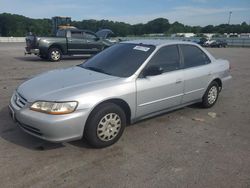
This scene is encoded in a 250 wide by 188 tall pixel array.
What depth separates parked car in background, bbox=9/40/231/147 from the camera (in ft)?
10.6

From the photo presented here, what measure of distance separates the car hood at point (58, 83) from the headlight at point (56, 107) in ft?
0.29

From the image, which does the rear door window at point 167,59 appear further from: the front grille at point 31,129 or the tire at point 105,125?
the front grille at point 31,129

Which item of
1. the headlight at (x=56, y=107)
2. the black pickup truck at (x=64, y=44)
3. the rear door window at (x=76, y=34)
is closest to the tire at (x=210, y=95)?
the headlight at (x=56, y=107)

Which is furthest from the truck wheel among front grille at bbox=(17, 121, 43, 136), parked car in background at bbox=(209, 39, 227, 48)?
parked car in background at bbox=(209, 39, 227, 48)

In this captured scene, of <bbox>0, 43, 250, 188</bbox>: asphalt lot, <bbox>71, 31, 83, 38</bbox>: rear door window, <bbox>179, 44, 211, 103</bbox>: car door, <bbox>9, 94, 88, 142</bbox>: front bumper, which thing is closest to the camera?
<bbox>0, 43, 250, 188</bbox>: asphalt lot

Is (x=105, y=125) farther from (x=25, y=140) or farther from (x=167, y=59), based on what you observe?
(x=167, y=59)

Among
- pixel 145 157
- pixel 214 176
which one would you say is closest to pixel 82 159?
pixel 145 157

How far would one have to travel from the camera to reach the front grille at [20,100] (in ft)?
11.2

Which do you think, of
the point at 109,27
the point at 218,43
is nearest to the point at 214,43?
the point at 218,43

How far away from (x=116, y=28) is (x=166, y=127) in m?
63.6

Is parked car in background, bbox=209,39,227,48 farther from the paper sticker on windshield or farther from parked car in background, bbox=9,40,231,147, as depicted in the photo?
the paper sticker on windshield

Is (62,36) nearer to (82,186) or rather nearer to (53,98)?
(53,98)

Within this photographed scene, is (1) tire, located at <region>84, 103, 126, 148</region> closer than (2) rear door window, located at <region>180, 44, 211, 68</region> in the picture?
Yes

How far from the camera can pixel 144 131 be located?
4.25 m
